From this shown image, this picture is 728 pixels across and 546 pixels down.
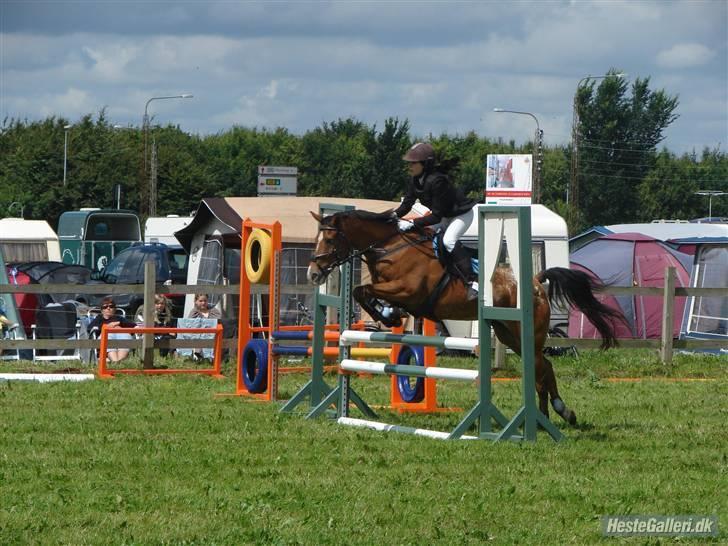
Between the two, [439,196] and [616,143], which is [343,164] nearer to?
[616,143]

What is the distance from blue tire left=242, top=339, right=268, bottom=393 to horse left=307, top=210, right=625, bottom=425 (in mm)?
2174

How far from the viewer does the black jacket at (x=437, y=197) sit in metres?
11.1

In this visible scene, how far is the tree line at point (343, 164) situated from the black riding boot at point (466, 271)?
149 feet

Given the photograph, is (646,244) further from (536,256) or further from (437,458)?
(437,458)

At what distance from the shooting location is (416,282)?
11406 mm

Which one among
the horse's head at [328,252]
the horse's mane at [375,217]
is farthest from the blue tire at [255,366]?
the horse's mane at [375,217]

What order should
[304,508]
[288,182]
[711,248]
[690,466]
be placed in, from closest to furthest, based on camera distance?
[304,508], [690,466], [711,248], [288,182]

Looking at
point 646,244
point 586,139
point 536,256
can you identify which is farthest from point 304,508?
point 586,139

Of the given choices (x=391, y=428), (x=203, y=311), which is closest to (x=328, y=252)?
(x=391, y=428)

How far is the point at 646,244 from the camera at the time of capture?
2552 centimetres

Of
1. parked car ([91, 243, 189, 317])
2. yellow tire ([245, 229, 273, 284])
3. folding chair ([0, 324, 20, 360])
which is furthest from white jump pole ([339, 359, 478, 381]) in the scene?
parked car ([91, 243, 189, 317])

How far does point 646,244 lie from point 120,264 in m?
12.2

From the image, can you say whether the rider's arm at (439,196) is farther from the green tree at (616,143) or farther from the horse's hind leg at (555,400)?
the green tree at (616,143)

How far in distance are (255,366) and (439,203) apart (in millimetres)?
3731
